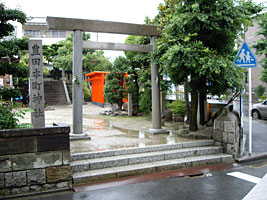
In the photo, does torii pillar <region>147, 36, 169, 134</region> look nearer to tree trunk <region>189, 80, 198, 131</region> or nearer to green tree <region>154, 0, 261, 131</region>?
green tree <region>154, 0, 261, 131</region>

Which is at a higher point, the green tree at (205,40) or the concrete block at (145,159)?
the green tree at (205,40)

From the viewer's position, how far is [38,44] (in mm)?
6375

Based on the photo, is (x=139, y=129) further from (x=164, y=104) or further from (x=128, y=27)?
(x=128, y=27)

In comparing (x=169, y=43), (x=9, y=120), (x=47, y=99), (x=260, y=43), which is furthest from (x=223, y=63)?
(x=47, y=99)

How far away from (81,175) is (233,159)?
443 cm

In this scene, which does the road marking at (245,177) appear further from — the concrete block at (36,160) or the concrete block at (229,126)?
the concrete block at (36,160)

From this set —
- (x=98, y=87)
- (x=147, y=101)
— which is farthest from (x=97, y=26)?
(x=98, y=87)

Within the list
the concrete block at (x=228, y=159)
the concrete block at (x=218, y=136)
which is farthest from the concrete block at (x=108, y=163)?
the concrete block at (x=218, y=136)

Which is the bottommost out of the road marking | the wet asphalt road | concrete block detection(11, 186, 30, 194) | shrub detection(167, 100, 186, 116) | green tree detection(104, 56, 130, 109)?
the wet asphalt road

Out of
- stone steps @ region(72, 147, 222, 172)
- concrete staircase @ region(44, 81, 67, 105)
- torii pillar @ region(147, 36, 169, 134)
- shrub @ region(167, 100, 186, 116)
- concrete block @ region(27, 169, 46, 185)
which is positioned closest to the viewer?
concrete block @ region(27, 169, 46, 185)

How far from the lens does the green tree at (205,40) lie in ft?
25.2

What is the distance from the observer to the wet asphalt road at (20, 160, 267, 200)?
5.02 metres

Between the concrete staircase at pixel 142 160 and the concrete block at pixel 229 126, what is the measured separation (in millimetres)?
636

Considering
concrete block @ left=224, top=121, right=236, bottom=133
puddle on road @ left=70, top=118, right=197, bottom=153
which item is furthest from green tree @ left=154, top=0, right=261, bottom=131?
puddle on road @ left=70, top=118, right=197, bottom=153
